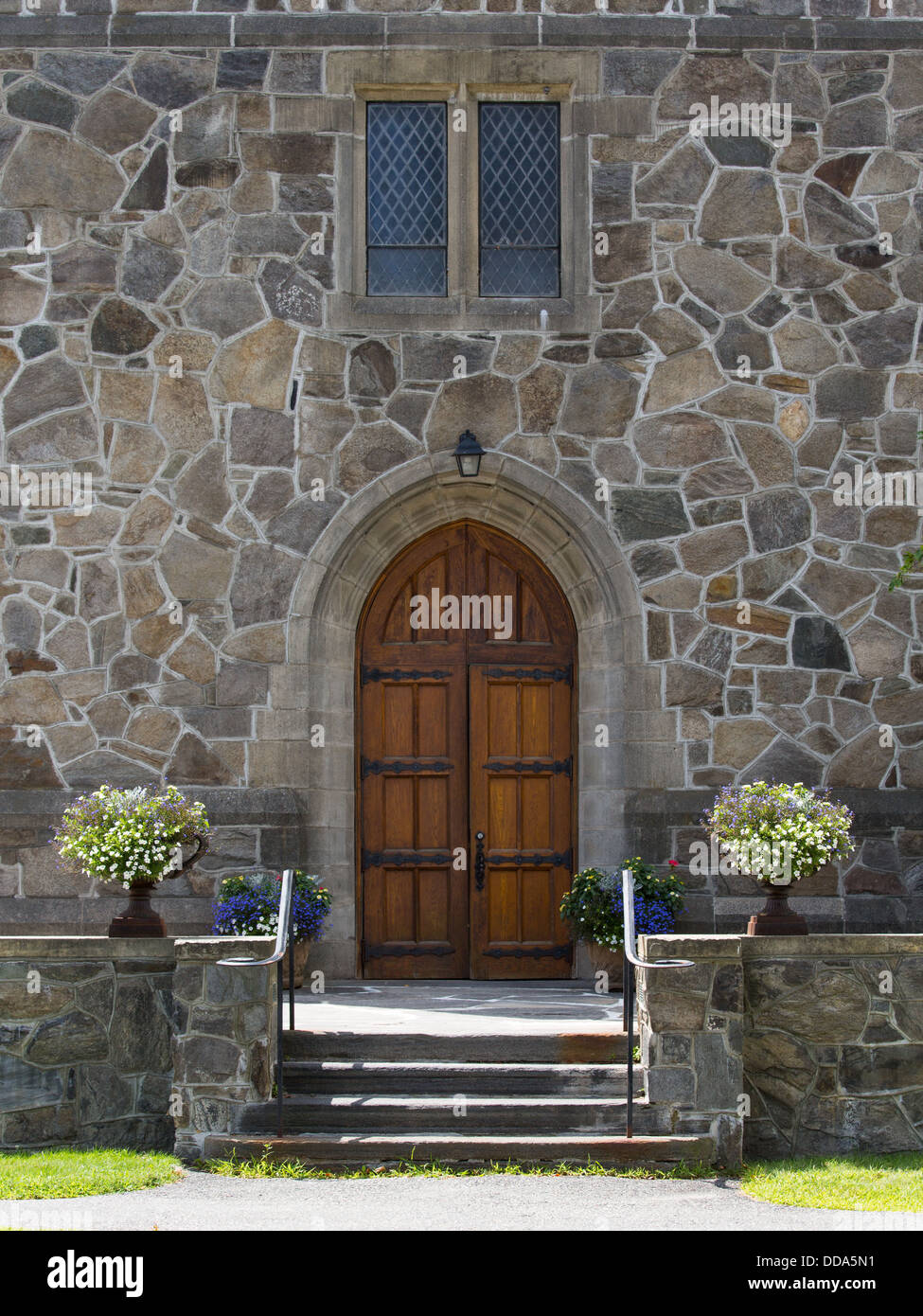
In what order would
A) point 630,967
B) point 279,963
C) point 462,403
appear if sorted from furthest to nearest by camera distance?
point 462,403 < point 279,963 < point 630,967

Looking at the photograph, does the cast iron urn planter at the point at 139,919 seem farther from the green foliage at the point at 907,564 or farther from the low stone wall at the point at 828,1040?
the green foliage at the point at 907,564

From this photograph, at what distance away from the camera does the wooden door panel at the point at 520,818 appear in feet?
33.1

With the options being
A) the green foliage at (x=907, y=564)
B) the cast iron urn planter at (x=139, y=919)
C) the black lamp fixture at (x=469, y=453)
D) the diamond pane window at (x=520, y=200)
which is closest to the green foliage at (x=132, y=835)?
the cast iron urn planter at (x=139, y=919)

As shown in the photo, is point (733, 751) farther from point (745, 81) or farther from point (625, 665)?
Result: point (745, 81)

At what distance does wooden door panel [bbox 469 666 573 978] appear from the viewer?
33.1 feet

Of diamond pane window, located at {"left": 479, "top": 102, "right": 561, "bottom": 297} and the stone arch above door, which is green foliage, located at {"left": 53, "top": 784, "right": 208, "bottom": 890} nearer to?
the stone arch above door

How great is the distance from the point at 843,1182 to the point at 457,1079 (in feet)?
6.10

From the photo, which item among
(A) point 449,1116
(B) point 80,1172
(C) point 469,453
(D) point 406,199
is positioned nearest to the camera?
(B) point 80,1172

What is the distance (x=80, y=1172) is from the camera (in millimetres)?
6668

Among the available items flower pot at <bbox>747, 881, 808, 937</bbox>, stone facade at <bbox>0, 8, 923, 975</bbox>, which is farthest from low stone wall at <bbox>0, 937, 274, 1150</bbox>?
flower pot at <bbox>747, 881, 808, 937</bbox>

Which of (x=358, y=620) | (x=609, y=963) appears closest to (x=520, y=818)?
(x=609, y=963)

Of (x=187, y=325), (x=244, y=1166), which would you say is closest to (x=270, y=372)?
(x=187, y=325)

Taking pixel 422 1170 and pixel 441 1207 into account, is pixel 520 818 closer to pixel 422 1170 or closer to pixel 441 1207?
pixel 422 1170

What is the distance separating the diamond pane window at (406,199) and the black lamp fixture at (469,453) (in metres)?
1.09
